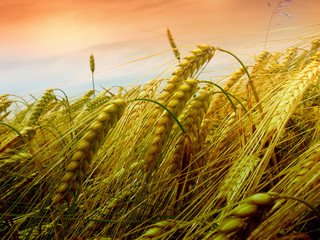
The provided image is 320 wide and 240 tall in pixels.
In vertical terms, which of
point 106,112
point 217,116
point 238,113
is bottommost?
point 217,116

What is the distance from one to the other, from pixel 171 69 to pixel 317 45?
0.94 metres

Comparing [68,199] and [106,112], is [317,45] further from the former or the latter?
[68,199]

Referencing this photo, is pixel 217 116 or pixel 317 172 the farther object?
pixel 217 116

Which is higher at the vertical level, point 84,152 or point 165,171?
point 84,152

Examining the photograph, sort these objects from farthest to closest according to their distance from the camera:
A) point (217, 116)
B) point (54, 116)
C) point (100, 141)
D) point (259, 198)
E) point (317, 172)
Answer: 1. point (54, 116)
2. point (217, 116)
3. point (100, 141)
4. point (317, 172)
5. point (259, 198)

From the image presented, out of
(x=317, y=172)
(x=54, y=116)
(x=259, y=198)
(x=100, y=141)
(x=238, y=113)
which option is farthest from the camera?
(x=54, y=116)

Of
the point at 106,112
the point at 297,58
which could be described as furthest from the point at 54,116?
the point at 297,58

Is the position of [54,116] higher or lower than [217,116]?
higher

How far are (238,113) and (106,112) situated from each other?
1.57 feet

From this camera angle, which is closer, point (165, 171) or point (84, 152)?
point (84, 152)

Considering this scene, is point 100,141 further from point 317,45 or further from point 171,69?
point 317,45

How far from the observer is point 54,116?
6.19ft

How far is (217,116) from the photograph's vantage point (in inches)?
53.1

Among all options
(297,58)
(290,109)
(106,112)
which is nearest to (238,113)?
(290,109)
